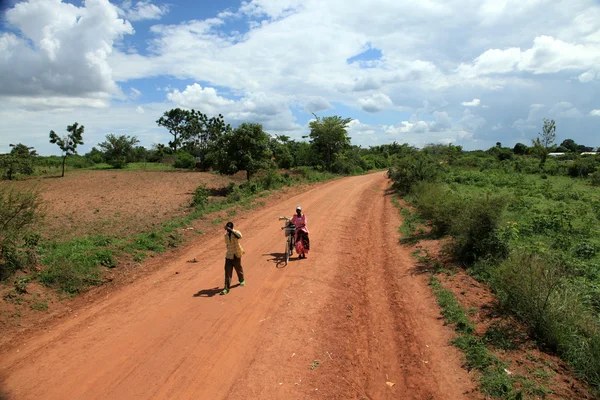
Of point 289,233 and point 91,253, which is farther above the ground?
point 289,233

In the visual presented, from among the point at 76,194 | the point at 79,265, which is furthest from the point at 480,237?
the point at 76,194

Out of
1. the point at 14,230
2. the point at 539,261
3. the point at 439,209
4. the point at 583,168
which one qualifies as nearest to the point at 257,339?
the point at 539,261

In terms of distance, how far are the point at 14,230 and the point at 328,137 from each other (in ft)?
123

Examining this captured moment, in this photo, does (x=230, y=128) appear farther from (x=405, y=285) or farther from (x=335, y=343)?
(x=335, y=343)

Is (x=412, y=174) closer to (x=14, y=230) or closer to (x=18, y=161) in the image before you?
(x=14, y=230)

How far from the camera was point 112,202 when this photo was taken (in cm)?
2338

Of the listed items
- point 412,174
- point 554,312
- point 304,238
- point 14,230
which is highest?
point 412,174

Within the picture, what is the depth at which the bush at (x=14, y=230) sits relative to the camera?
8.66 m

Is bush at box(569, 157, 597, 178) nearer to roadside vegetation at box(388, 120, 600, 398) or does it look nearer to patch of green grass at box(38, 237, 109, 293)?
roadside vegetation at box(388, 120, 600, 398)

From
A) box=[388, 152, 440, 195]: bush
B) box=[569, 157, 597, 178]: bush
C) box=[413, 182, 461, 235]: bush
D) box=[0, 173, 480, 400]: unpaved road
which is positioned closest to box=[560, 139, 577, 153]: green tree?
box=[569, 157, 597, 178]: bush

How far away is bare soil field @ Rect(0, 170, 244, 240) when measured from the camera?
15.7 m

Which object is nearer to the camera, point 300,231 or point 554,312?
point 554,312

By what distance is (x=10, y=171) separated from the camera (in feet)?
117

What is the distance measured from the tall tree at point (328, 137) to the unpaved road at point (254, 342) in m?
34.0
